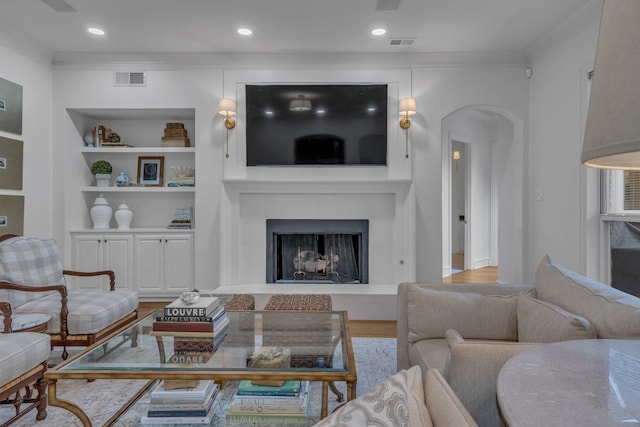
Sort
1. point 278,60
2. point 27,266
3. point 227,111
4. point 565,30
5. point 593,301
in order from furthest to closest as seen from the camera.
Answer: point 278,60, point 227,111, point 565,30, point 27,266, point 593,301

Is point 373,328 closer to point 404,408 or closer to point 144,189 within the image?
point 144,189

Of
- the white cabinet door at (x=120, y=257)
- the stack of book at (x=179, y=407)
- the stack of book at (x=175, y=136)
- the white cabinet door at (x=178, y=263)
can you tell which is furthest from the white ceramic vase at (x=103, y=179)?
the stack of book at (x=179, y=407)

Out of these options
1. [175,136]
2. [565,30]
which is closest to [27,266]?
[175,136]

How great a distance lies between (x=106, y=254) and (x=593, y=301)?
445 centimetres

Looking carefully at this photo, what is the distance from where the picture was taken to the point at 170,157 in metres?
4.70

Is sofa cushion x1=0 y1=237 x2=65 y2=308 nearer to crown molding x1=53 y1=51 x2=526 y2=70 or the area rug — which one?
the area rug

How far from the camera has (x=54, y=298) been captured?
286 cm

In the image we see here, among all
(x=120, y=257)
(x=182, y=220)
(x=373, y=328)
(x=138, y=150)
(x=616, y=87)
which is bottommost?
(x=373, y=328)

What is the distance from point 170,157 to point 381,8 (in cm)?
290

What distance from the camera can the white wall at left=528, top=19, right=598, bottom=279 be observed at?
3.44m

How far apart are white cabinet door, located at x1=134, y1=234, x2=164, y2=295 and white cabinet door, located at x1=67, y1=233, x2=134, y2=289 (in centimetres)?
8

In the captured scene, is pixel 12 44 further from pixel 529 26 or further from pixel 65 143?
pixel 529 26

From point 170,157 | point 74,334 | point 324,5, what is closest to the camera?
point 74,334

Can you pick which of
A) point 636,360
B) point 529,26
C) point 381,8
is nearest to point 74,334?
point 636,360
